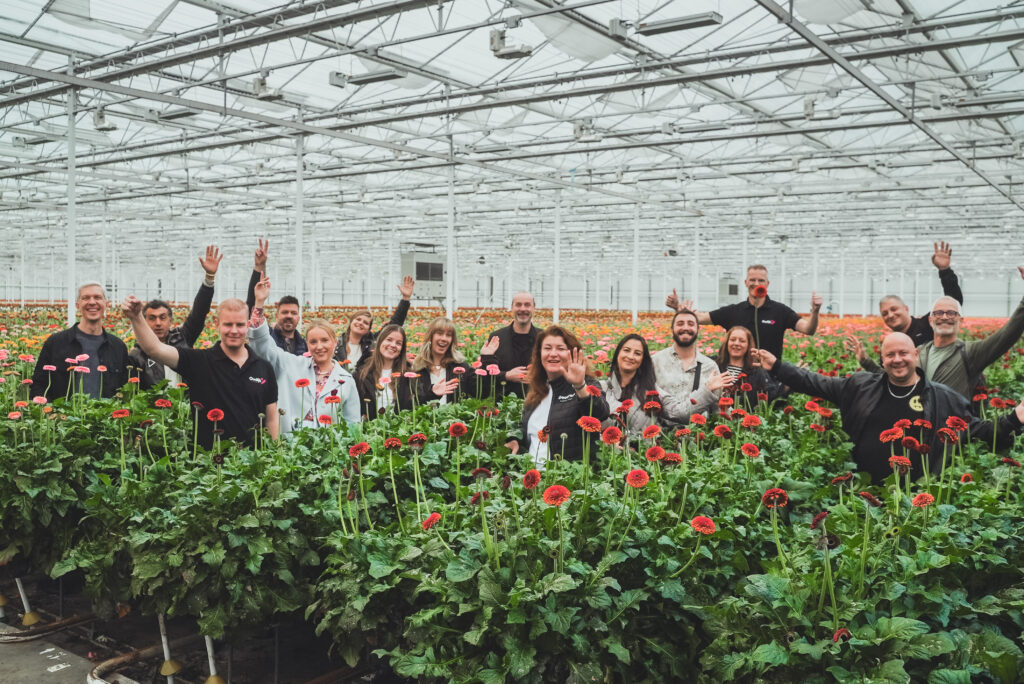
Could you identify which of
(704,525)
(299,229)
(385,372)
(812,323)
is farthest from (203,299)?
(299,229)

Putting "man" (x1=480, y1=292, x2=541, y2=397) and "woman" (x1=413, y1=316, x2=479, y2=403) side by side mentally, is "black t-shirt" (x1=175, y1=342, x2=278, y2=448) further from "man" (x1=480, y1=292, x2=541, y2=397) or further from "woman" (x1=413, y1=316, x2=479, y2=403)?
"man" (x1=480, y1=292, x2=541, y2=397)

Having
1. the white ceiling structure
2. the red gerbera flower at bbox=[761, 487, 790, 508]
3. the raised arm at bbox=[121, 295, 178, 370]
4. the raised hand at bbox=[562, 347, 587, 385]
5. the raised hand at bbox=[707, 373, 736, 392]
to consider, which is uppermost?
the white ceiling structure

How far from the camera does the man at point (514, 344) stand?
259 inches

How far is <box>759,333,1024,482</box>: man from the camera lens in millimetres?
4410

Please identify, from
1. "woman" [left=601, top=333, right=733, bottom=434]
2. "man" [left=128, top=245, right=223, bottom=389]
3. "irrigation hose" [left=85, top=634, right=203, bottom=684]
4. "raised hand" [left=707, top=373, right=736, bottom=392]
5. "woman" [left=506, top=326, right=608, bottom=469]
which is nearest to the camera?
"irrigation hose" [left=85, top=634, right=203, bottom=684]

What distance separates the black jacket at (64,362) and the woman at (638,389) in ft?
12.1

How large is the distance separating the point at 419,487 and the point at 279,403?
2111 mm

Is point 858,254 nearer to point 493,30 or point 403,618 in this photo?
point 493,30

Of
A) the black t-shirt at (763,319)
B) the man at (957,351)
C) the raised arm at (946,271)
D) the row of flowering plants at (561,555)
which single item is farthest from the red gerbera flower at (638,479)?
the raised arm at (946,271)

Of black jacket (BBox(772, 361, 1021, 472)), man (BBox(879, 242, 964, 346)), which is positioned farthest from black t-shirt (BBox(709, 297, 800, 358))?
black jacket (BBox(772, 361, 1021, 472))

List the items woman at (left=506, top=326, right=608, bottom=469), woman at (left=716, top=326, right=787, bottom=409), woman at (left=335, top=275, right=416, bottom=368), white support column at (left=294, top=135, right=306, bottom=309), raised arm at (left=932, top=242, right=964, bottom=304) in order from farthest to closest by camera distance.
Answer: white support column at (left=294, top=135, right=306, bottom=309), woman at (left=335, top=275, right=416, bottom=368), raised arm at (left=932, top=242, right=964, bottom=304), woman at (left=716, top=326, right=787, bottom=409), woman at (left=506, top=326, right=608, bottom=469)

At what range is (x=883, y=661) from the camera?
2.33 metres

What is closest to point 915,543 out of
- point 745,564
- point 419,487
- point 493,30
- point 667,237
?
point 745,564

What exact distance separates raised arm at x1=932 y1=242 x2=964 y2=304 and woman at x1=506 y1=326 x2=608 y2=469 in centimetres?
377
